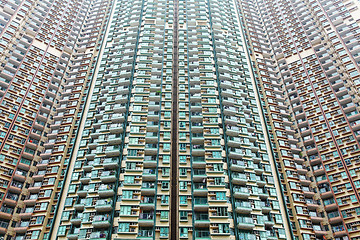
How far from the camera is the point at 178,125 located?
6600cm

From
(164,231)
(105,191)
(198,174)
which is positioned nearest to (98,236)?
(105,191)

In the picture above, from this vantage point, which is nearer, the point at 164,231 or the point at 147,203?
the point at 164,231

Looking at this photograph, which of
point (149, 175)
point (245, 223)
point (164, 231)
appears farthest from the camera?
point (149, 175)

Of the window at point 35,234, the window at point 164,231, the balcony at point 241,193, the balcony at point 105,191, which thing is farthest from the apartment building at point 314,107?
the window at point 35,234

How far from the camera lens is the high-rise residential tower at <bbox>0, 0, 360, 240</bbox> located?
55312 millimetres

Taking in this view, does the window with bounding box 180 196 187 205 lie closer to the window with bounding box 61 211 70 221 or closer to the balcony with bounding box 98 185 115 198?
the balcony with bounding box 98 185 115 198

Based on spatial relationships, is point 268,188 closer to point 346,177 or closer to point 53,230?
point 346,177

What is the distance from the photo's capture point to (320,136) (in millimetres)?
69188

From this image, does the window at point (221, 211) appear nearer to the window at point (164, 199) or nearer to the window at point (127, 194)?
the window at point (164, 199)

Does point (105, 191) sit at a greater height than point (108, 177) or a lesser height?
lesser

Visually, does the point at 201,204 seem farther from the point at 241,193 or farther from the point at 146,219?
the point at 146,219

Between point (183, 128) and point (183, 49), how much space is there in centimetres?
2802

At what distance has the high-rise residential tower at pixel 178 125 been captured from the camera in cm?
5531

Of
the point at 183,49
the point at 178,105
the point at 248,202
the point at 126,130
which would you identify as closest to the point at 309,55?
the point at 183,49
